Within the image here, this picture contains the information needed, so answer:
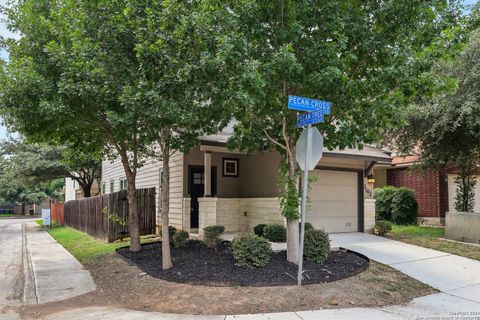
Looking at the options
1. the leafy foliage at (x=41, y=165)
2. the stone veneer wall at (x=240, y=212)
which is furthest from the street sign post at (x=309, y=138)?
the leafy foliage at (x=41, y=165)

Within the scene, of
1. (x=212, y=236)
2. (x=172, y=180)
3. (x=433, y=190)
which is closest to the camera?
(x=212, y=236)

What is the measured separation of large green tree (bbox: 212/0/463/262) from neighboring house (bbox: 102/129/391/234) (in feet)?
12.9

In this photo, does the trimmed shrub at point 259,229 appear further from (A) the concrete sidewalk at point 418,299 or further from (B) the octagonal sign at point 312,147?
(B) the octagonal sign at point 312,147

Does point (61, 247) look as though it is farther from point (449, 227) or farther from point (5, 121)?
point (449, 227)

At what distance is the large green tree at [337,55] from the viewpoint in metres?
7.21

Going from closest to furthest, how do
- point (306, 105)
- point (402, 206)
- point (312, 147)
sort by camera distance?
point (306, 105), point (312, 147), point (402, 206)

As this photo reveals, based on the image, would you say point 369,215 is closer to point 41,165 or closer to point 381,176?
point 381,176

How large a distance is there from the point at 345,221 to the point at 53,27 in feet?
32.7

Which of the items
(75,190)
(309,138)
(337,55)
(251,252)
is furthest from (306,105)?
(75,190)

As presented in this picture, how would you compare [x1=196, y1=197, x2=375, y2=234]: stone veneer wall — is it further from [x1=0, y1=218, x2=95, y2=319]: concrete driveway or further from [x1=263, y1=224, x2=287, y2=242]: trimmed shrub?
[x1=0, y1=218, x2=95, y2=319]: concrete driveway

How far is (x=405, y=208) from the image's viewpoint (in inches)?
654

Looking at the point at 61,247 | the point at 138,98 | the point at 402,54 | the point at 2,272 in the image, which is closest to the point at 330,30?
the point at 402,54

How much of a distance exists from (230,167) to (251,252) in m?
6.94

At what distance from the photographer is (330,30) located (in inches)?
298
